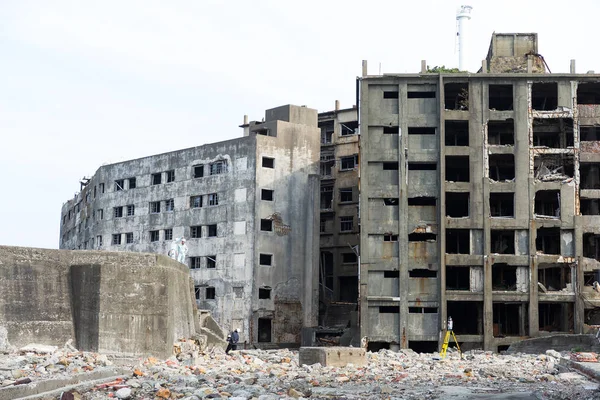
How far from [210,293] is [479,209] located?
61.2 ft

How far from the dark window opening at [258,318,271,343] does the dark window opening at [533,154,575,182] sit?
62.0 ft

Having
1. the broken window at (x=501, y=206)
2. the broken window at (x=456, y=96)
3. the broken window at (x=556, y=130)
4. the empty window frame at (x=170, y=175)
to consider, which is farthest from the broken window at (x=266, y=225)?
the broken window at (x=556, y=130)

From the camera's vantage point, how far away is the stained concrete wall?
81.4 feet

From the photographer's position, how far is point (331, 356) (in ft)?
98.5

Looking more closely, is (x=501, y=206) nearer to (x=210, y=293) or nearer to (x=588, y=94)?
(x=588, y=94)

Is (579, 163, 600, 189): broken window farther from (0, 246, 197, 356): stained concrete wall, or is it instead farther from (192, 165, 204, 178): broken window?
(0, 246, 197, 356): stained concrete wall

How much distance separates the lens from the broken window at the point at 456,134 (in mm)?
52781

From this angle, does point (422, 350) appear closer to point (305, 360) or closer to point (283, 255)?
point (283, 255)

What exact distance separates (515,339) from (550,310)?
15.2 ft

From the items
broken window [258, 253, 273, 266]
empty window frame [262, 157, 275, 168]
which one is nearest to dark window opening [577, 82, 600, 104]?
empty window frame [262, 157, 275, 168]

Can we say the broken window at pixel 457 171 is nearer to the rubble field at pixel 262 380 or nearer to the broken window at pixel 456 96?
the broken window at pixel 456 96

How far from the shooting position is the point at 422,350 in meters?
50.3

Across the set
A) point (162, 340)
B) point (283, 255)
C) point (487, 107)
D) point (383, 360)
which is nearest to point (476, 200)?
point (487, 107)

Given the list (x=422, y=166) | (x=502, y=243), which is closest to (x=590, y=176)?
(x=502, y=243)
